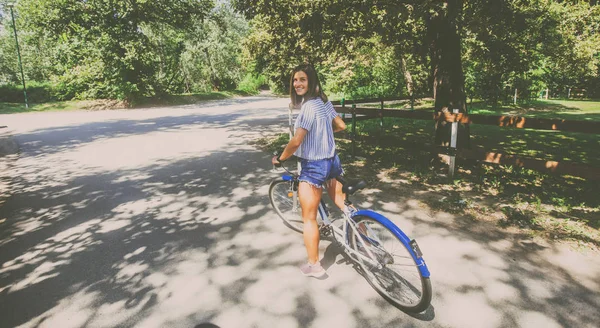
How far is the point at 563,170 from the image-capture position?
479 cm

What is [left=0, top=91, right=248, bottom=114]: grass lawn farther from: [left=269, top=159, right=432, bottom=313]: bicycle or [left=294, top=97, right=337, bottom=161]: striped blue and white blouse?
[left=269, top=159, right=432, bottom=313]: bicycle

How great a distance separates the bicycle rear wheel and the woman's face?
4.44ft

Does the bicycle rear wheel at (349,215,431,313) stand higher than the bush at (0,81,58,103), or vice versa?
the bush at (0,81,58,103)

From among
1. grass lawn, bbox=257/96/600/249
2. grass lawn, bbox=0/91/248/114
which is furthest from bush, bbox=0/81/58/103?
grass lawn, bbox=257/96/600/249

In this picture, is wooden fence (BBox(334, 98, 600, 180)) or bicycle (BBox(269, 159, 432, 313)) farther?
wooden fence (BBox(334, 98, 600, 180))

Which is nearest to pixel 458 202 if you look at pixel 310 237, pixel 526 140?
pixel 310 237

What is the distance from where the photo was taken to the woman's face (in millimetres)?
3238

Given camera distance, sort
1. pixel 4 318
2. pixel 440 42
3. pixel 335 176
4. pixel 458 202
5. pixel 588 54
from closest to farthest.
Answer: pixel 4 318
pixel 335 176
pixel 458 202
pixel 440 42
pixel 588 54

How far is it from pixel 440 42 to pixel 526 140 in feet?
20.3

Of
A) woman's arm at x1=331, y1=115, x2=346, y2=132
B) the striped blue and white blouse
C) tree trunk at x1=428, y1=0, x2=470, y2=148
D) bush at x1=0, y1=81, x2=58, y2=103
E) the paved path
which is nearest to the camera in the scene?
the paved path

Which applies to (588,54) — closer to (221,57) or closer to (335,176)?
(335,176)

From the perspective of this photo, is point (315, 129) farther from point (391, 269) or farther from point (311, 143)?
point (391, 269)

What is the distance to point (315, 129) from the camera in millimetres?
3207

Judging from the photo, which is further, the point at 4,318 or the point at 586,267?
the point at 586,267
